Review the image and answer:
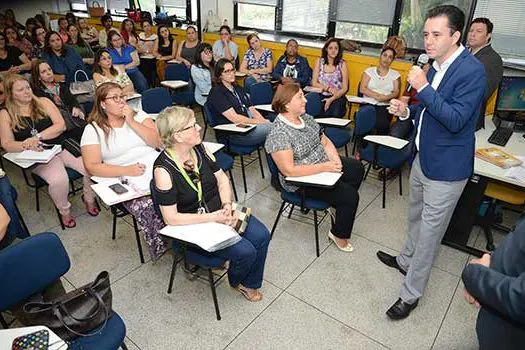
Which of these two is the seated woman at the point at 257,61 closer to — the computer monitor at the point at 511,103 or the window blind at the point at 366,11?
the window blind at the point at 366,11

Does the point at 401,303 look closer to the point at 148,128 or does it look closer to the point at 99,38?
the point at 148,128

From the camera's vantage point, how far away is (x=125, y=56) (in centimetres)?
553

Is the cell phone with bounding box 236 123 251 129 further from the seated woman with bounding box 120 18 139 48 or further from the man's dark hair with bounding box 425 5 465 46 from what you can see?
the seated woman with bounding box 120 18 139 48

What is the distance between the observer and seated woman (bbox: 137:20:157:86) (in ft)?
21.4

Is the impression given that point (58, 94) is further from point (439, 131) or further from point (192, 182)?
point (439, 131)

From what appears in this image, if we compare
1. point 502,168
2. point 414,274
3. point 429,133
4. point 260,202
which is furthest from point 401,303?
point 260,202

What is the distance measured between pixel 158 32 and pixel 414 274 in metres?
6.07

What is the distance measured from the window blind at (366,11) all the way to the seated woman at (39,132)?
4.02m

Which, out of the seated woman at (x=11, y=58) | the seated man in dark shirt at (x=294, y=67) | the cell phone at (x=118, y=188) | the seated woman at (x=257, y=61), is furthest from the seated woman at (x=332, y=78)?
the seated woman at (x=11, y=58)

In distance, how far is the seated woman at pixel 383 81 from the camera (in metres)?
4.23

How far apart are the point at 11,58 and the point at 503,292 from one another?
6932 millimetres

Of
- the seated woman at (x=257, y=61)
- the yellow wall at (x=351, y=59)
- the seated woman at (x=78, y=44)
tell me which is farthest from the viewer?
the seated woman at (x=78, y=44)

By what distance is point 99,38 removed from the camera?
23.2ft

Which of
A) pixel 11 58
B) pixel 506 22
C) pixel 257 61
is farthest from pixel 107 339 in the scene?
pixel 11 58
